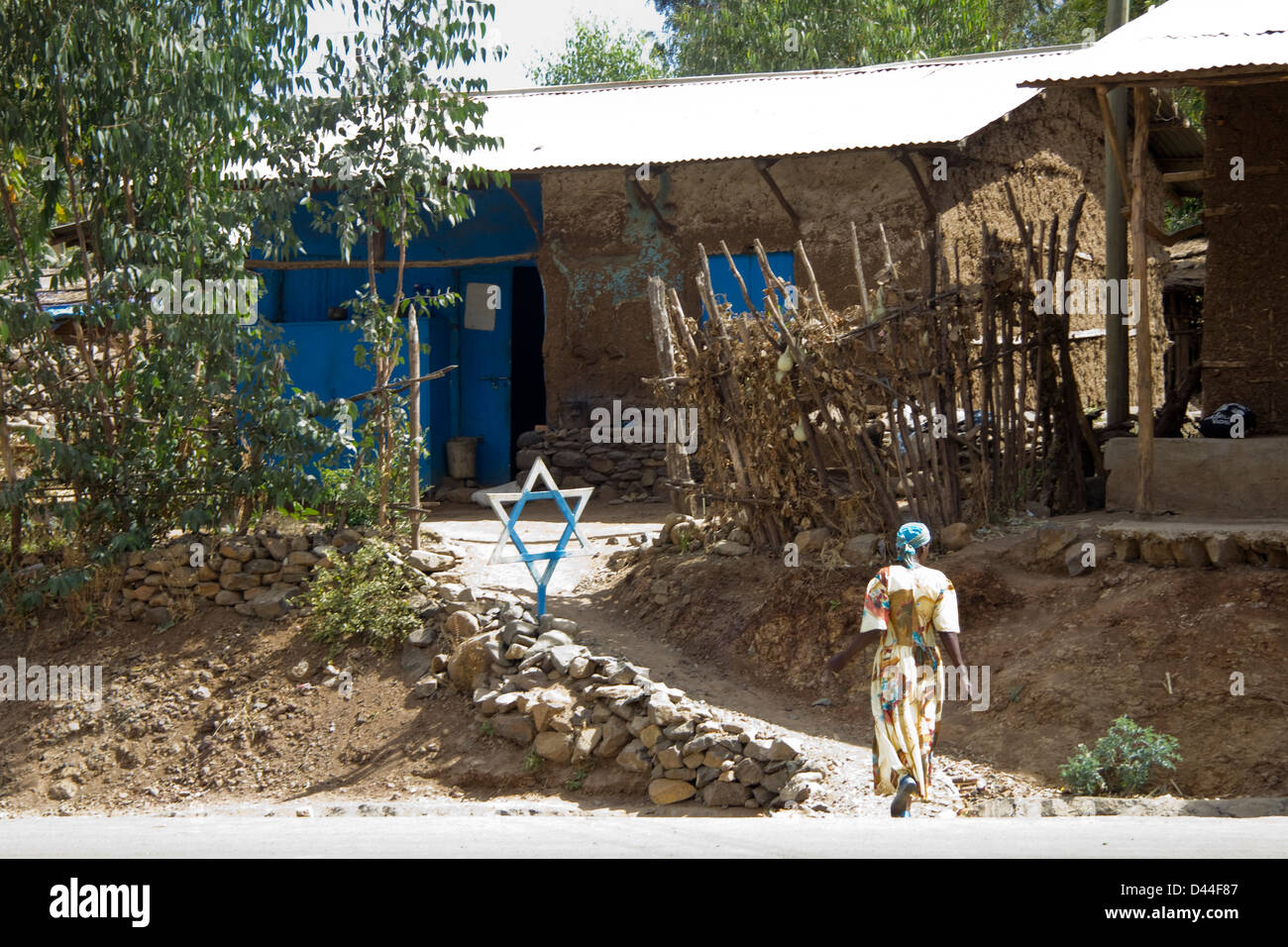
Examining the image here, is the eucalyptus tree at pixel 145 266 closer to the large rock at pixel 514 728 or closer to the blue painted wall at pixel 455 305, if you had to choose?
the large rock at pixel 514 728

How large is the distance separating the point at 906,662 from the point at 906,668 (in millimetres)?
23

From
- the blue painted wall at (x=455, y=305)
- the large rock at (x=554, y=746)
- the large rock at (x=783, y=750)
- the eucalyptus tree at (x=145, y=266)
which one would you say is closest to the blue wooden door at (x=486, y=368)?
the blue painted wall at (x=455, y=305)

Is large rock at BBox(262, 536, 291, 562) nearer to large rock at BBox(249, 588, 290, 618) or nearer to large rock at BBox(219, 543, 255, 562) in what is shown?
large rock at BBox(219, 543, 255, 562)

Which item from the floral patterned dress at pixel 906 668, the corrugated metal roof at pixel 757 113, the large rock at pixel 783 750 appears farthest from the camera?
the corrugated metal roof at pixel 757 113

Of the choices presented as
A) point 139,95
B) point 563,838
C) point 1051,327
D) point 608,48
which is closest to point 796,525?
point 1051,327

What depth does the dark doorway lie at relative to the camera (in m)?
13.8

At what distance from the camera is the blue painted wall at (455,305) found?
12602 millimetres

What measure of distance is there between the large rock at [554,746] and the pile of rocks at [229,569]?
6.67 feet

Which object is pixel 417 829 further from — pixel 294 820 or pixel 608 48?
pixel 608 48

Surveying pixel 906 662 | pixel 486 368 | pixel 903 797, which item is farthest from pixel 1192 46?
pixel 486 368

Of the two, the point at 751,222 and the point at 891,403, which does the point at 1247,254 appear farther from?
the point at 751,222

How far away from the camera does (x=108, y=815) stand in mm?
7203

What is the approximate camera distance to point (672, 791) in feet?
21.1

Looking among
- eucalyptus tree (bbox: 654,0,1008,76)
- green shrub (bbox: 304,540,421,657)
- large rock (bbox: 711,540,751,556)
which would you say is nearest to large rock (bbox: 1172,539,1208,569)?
large rock (bbox: 711,540,751,556)
